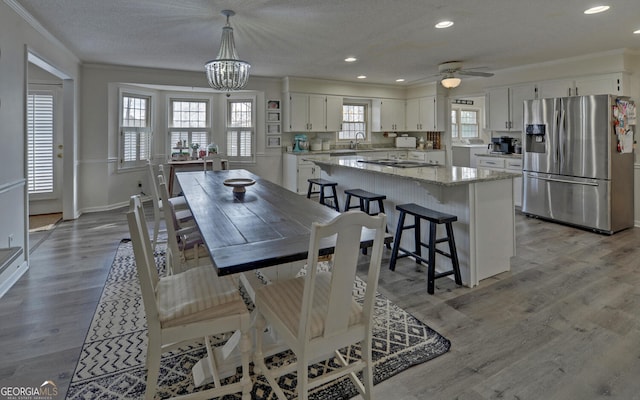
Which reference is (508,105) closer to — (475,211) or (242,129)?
(475,211)

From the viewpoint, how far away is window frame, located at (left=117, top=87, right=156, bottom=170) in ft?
20.2

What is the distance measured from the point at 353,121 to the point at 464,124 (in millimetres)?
3611

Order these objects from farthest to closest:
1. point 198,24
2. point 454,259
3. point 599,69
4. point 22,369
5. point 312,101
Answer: point 312,101 → point 599,69 → point 198,24 → point 454,259 → point 22,369

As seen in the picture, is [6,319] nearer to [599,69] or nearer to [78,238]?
[78,238]

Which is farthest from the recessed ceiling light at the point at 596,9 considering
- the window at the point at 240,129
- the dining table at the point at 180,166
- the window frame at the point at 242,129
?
the dining table at the point at 180,166

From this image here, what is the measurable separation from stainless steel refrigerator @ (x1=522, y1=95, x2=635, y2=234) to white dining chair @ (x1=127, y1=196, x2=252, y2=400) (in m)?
4.91

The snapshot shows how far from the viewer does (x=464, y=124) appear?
9.84 metres

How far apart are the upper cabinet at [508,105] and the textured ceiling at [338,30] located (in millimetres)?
563

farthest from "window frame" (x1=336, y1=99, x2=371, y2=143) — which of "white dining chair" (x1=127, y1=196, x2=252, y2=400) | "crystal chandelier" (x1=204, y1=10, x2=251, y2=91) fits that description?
"white dining chair" (x1=127, y1=196, x2=252, y2=400)

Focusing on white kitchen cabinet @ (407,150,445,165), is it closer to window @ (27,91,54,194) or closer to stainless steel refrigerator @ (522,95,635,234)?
stainless steel refrigerator @ (522,95,635,234)

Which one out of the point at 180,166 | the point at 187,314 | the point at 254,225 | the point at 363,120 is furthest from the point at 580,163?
the point at 180,166

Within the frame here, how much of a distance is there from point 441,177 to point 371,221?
1864 mm

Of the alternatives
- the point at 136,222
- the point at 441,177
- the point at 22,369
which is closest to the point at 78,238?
the point at 22,369

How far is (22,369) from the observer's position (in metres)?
1.91
